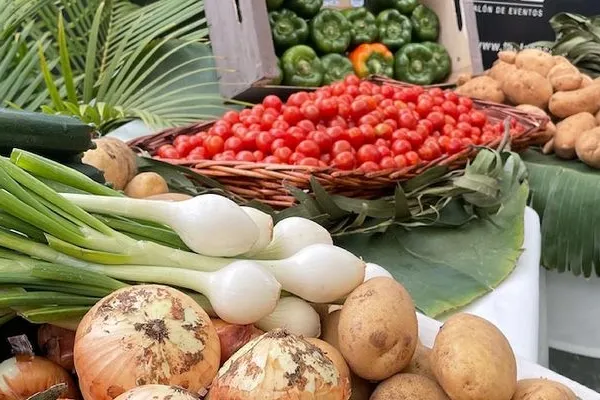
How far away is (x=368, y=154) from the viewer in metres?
1.83

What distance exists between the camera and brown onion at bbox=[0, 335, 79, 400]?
0.82m

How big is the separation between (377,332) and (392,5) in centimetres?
237

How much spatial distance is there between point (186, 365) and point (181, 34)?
2.30 m

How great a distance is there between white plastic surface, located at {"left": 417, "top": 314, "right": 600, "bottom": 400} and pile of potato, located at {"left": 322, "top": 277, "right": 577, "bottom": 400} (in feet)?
0.27

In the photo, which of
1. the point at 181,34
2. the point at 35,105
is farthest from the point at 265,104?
the point at 181,34

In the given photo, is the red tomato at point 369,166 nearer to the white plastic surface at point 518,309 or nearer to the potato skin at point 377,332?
the white plastic surface at point 518,309

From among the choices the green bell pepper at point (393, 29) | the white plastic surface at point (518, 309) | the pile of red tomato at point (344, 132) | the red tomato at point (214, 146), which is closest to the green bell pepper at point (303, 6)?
the green bell pepper at point (393, 29)

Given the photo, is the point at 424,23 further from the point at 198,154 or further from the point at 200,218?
the point at 200,218

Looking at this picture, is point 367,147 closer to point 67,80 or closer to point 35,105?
point 67,80

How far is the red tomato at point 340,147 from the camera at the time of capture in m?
1.83

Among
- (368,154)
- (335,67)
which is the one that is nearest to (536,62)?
(335,67)

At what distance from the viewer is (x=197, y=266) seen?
0.94 m

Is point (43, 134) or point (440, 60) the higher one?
point (43, 134)

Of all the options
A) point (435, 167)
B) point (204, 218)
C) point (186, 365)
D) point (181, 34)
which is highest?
point (181, 34)
